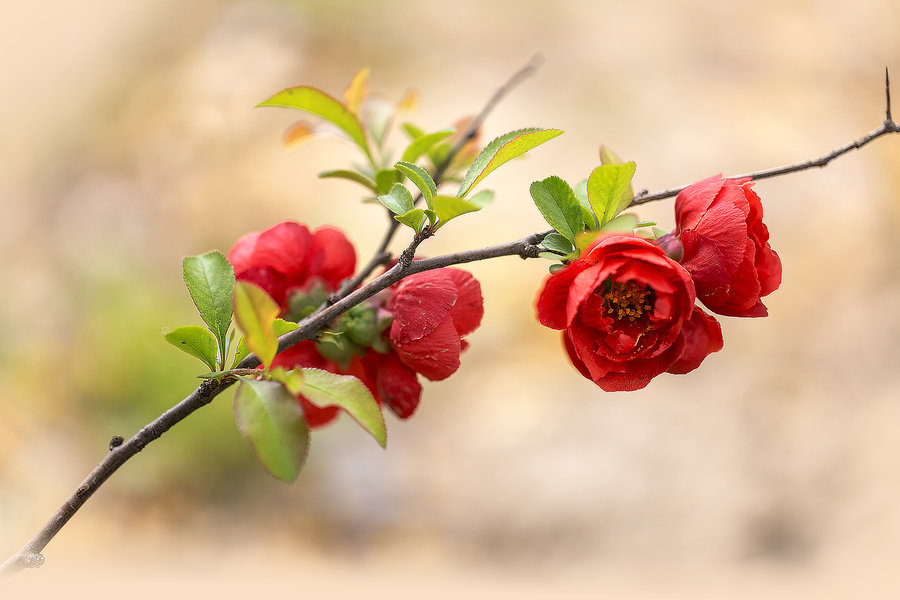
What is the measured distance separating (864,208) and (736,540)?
96cm

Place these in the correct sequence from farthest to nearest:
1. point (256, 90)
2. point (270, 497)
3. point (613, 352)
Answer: point (256, 90) < point (270, 497) < point (613, 352)

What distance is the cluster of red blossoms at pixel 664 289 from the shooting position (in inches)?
13.3

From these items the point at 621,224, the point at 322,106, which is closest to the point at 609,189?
the point at 621,224

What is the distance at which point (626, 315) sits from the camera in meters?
0.37

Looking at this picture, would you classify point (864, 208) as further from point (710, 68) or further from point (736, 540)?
point (736, 540)

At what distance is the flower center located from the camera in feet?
1.22

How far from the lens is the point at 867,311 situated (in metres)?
1.72

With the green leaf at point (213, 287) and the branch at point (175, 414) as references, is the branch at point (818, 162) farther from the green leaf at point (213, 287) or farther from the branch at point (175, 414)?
the green leaf at point (213, 287)

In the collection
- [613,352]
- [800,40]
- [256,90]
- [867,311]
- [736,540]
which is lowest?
[736,540]

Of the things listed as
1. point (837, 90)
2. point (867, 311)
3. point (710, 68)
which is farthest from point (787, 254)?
point (710, 68)

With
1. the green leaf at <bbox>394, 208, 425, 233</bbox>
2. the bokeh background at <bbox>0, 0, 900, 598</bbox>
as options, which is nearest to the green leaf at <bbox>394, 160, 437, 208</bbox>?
the green leaf at <bbox>394, 208, 425, 233</bbox>

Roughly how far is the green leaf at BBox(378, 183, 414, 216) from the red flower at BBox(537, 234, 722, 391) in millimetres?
88

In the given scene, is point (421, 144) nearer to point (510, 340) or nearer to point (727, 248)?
point (727, 248)

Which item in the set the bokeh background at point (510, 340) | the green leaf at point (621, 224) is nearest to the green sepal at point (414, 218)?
the green leaf at point (621, 224)
